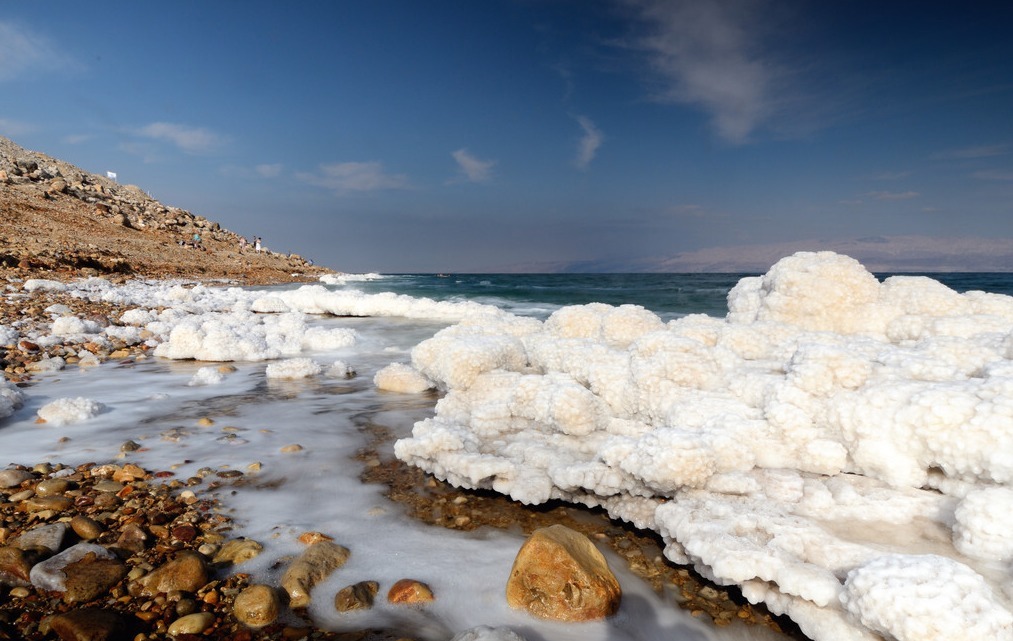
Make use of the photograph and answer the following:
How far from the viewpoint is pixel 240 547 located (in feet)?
6.84

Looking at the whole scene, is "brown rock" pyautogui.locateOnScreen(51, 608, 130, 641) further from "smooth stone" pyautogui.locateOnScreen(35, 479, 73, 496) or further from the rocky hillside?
the rocky hillside

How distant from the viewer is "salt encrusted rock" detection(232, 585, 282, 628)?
5.63 ft

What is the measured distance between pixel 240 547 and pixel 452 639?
103 centimetres

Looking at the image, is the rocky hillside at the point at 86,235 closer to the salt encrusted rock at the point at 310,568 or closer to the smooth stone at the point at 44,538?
the smooth stone at the point at 44,538

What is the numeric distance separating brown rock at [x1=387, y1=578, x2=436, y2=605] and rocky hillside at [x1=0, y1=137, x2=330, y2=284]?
1477 centimetres

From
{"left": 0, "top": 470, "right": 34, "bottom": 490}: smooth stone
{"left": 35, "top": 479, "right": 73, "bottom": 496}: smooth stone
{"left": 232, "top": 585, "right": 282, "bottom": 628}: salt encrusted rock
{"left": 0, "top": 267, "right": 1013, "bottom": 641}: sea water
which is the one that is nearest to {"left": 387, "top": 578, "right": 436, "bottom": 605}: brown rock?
{"left": 0, "top": 267, "right": 1013, "bottom": 641}: sea water

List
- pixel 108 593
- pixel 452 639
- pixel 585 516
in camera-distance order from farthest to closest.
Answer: pixel 585 516 < pixel 108 593 < pixel 452 639

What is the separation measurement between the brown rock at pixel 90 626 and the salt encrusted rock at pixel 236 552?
38cm

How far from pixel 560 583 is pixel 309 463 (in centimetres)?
189

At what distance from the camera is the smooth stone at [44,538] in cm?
198

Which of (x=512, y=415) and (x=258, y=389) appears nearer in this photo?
(x=512, y=415)

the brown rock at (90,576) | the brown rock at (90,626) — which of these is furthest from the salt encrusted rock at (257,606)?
the brown rock at (90,576)

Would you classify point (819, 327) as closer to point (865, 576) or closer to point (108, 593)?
point (865, 576)

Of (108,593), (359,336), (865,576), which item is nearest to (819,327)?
(865,576)
